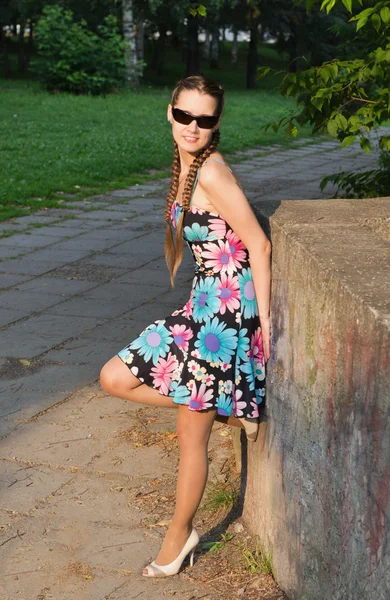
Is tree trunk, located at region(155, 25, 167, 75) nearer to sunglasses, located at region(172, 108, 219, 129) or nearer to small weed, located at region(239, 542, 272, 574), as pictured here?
sunglasses, located at region(172, 108, 219, 129)

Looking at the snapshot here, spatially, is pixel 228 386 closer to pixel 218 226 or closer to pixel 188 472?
pixel 188 472

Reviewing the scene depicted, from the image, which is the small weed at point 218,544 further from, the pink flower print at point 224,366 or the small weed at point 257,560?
the pink flower print at point 224,366

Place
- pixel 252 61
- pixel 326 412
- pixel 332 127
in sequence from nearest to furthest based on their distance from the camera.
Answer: pixel 326 412, pixel 332 127, pixel 252 61

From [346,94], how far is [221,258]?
2.31 meters

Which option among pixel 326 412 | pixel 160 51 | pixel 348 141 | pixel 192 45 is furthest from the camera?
pixel 160 51

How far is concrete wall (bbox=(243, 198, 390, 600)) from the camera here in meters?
Answer: 2.21

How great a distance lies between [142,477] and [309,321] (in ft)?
5.12

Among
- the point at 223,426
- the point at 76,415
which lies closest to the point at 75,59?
the point at 76,415

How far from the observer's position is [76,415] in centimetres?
468

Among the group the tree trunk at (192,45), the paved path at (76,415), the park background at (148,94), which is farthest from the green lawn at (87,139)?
the tree trunk at (192,45)

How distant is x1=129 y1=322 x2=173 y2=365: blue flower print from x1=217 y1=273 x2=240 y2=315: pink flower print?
0.23 metres

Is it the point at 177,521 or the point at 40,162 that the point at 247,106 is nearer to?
the point at 40,162

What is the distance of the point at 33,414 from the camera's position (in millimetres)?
4660

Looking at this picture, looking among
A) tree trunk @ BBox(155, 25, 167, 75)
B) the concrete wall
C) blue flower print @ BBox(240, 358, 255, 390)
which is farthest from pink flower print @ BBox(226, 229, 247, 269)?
tree trunk @ BBox(155, 25, 167, 75)
